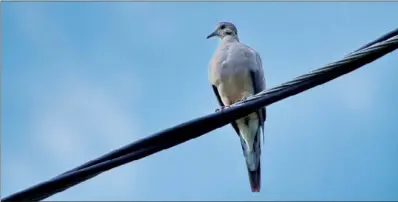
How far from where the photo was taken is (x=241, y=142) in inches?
294

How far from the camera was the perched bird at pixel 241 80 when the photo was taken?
7605mm

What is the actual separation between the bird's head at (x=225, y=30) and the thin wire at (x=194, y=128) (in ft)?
19.1

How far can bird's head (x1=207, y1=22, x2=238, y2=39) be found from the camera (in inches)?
358

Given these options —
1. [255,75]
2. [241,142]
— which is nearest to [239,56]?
[255,75]

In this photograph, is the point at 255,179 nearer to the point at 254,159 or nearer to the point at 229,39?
the point at 254,159

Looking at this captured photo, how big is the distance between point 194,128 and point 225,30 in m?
6.00

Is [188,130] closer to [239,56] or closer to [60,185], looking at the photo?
[60,185]

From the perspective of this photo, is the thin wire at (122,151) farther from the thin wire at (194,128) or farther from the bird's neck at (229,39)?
the bird's neck at (229,39)

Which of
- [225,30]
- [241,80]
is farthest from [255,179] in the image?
[225,30]

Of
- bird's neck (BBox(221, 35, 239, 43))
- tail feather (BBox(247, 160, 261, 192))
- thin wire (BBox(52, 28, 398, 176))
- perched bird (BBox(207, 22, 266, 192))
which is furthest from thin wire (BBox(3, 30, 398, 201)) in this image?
bird's neck (BBox(221, 35, 239, 43))

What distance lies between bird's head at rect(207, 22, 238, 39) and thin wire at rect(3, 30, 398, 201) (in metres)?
5.82

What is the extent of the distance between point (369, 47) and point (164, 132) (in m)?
0.90

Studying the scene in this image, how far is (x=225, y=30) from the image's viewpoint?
9133mm

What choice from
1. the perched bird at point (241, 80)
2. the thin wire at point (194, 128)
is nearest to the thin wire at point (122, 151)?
the thin wire at point (194, 128)
